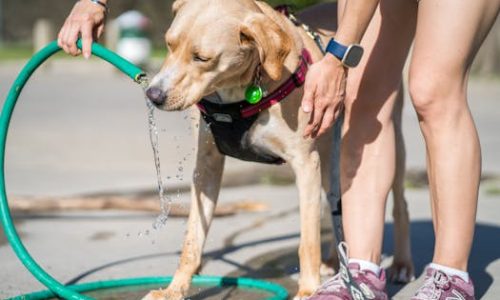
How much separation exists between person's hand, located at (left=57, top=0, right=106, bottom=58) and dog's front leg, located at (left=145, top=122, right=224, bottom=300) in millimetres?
671

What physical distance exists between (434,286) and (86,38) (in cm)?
180

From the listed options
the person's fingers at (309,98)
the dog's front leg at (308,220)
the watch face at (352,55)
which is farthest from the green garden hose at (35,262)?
the watch face at (352,55)

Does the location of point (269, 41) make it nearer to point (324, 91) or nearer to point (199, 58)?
point (199, 58)

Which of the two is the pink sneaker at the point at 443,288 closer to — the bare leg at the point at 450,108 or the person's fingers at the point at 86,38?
the bare leg at the point at 450,108

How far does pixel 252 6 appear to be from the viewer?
3961 mm

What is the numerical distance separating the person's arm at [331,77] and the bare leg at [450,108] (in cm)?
23

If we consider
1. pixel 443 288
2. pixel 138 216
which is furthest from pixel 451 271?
pixel 138 216

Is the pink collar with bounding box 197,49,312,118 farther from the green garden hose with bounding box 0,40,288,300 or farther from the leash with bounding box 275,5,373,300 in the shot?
the green garden hose with bounding box 0,40,288,300

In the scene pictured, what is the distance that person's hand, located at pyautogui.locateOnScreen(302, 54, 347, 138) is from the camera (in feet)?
11.3

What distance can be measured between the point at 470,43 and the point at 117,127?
8.14 meters


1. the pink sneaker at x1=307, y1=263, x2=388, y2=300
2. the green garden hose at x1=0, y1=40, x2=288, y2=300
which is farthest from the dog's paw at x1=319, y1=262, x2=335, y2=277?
the pink sneaker at x1=307, y1=263, x2=388, y2=300

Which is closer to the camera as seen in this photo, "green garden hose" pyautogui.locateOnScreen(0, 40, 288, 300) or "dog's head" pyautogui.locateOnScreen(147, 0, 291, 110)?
"dog's head" pyautogui.locateOnScreen(147, 0, 291, 110)

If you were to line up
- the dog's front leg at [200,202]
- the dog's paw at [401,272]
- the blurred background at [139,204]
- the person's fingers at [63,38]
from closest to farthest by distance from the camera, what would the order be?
the person's fingers at [63,38] → the dog's front leg at [200,202] → the dog's paw at [401,272] → the blurred background at [139,204]

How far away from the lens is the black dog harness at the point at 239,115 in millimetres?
3973
